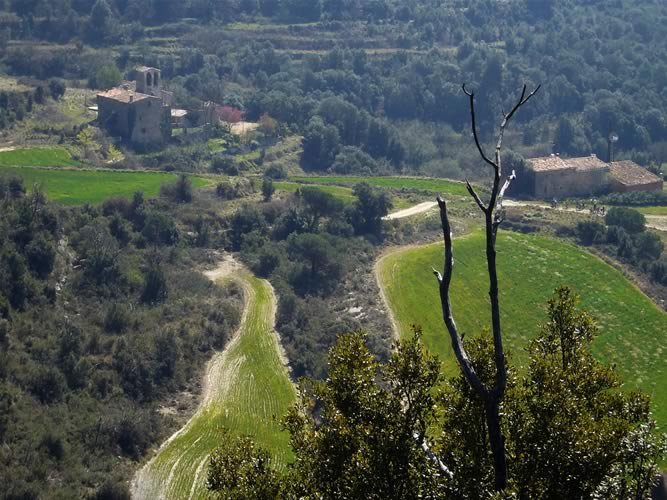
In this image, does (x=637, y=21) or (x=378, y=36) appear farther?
(x=637, y=21)

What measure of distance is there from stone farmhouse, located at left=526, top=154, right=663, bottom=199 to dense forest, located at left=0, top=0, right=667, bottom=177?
30.3ft

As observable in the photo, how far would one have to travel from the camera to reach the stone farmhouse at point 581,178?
202 ft

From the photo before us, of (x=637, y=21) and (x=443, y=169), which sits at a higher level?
(x=637, y=21)

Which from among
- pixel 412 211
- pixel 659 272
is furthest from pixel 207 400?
pixel 659 272

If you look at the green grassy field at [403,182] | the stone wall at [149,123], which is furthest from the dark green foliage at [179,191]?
the stone wall at [149,123]

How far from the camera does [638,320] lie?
40.0 meters

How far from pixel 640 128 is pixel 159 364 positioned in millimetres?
60728

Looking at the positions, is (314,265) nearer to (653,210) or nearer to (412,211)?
(412,211)

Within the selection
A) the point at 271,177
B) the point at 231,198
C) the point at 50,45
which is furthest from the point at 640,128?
the point at 50,45

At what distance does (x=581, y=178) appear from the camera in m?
62.7

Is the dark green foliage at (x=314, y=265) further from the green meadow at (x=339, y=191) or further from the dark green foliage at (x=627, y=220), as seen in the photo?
the dark green foliage at (x=627, y=220)

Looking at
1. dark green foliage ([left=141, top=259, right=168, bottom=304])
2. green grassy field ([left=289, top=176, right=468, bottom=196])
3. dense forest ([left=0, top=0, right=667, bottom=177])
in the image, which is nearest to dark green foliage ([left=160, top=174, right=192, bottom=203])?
dark green foliage ([left=141, top=259, right=168, bottom=304])

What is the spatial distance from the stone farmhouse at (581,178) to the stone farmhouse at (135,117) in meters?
24.6

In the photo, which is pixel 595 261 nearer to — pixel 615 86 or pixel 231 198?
pixel 231 198
